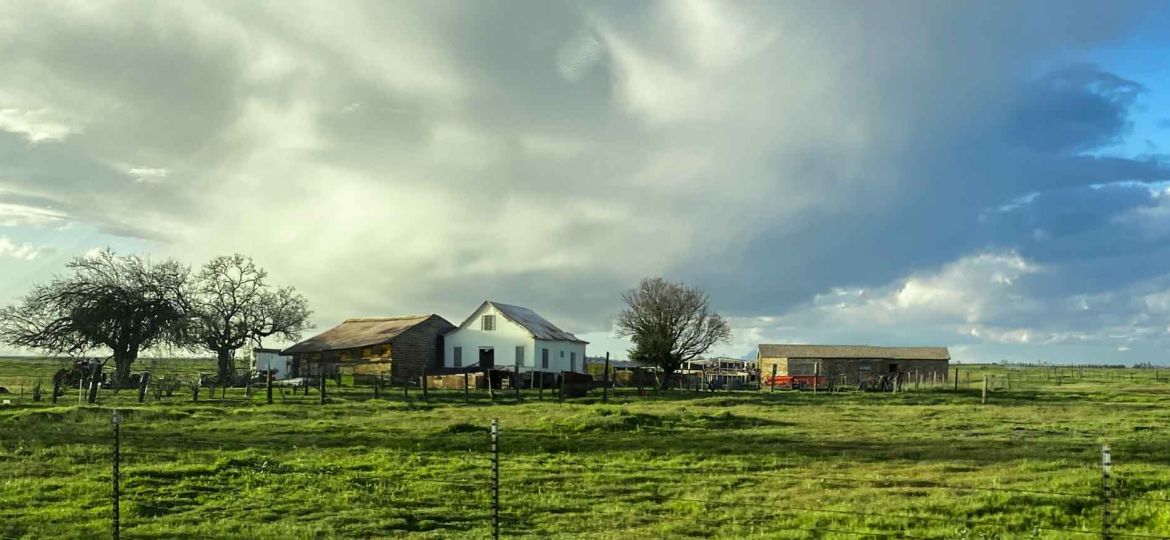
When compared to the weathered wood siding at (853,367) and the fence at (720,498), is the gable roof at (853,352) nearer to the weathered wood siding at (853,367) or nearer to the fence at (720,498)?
the weathered wood siding at (853,367)

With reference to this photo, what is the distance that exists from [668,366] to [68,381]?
4656 cm

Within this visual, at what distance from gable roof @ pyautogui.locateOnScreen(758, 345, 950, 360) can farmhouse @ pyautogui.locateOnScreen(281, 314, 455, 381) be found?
37725mm

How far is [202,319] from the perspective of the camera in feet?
233

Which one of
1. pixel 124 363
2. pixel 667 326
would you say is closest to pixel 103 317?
pixel 124 363

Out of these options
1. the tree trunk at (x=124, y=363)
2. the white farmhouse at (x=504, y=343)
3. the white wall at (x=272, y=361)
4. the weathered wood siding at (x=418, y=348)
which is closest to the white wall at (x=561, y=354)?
the white farmhouse at (x=504, y=343)

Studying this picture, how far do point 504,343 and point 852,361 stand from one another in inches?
1572

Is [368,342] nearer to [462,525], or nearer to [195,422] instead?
[195,422]

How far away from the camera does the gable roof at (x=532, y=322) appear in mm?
73375

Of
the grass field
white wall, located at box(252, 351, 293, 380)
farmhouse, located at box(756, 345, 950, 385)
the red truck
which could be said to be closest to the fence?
the grass field

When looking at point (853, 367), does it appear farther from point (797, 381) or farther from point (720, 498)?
point (720, 498)

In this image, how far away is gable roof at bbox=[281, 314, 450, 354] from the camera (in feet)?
244

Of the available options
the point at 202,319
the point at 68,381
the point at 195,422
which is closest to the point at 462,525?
the point at 195,422

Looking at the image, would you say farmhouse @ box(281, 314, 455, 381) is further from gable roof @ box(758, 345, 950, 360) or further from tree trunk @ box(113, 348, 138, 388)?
gable roof @ box(758, 345, 950, 360)

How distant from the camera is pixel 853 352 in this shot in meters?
96.9
